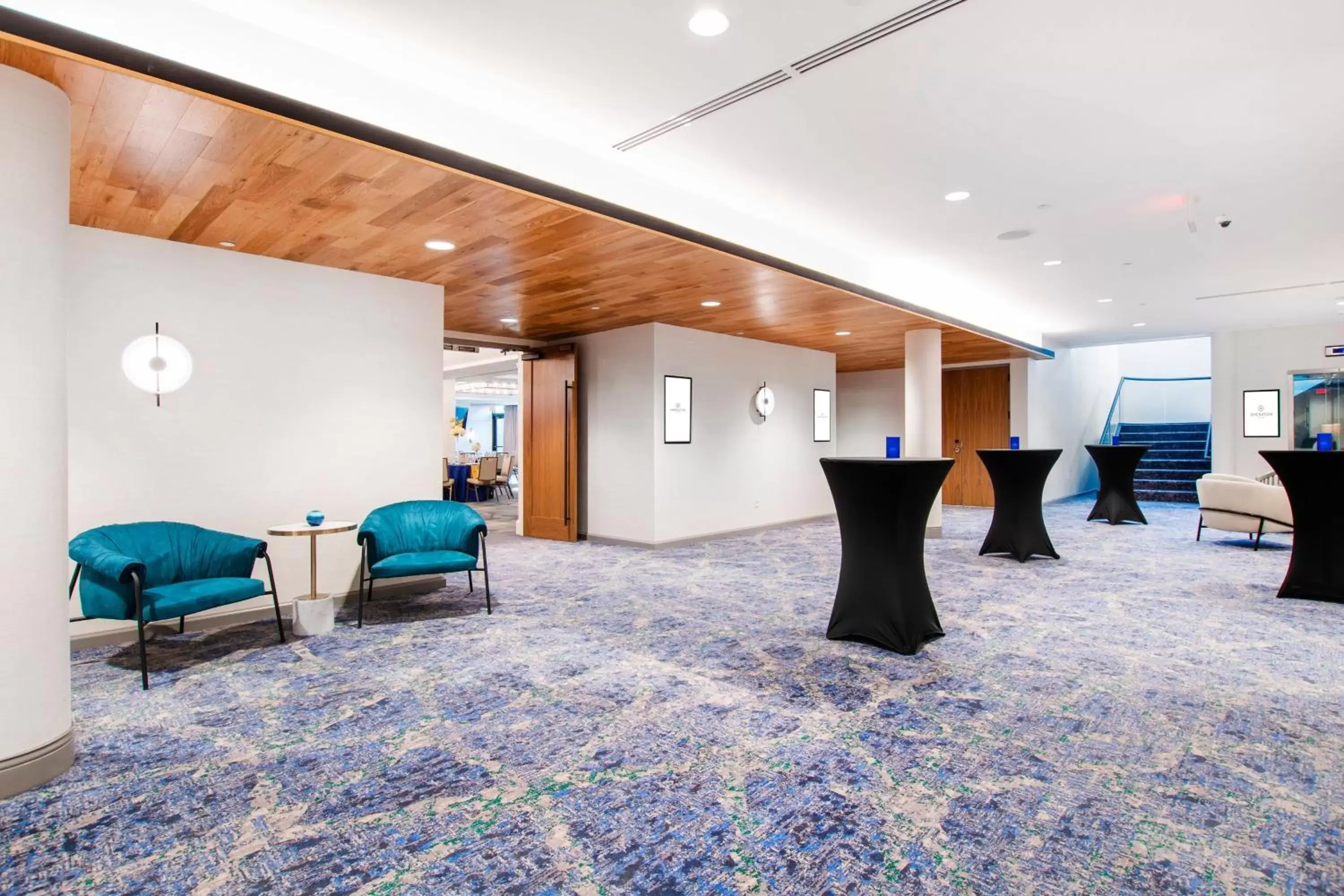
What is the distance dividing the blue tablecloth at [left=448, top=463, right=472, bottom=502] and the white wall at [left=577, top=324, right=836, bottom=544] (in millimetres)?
6451

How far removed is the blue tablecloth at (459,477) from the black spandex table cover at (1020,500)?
10709 millimetres

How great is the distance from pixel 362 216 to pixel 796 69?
272 centimetres

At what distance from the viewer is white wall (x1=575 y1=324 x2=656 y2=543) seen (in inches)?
327

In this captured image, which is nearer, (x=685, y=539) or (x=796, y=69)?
(x=796, y=69)

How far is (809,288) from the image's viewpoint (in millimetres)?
6238

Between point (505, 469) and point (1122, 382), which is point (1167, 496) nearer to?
point (1122, 382)

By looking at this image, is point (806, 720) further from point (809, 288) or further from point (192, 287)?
point (192, 287)

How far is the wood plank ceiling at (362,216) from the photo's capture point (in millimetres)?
3006

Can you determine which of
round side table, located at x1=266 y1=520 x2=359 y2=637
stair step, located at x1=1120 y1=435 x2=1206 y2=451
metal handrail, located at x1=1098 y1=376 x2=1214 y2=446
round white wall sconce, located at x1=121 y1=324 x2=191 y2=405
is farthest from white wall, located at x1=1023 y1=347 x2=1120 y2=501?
round white wall sconce, located at x1=121 y1=324 x2=191 y2=405

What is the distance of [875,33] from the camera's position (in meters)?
2.98

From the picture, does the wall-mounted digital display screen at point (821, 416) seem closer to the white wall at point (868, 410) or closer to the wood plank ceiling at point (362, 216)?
the white wall at point (868, 410)

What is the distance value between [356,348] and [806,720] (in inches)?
180

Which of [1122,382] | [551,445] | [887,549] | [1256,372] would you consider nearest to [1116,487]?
[1256,372]

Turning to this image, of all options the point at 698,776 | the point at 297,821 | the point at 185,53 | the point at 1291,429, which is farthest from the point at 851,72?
the point at 1291,429
